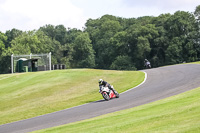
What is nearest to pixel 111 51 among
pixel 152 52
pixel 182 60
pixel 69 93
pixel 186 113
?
pixel 152 52

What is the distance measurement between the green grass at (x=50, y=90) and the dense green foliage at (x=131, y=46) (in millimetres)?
46838

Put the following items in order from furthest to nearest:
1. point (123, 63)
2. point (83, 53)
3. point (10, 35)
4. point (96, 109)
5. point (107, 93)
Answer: point (10, 35), point (83, 53), point (123, 63), point (107, 93), point (96, 109)

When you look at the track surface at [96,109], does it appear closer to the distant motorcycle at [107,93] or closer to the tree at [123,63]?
the distant motorcycle at [107,93]

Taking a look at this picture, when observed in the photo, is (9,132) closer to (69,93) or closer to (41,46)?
(69,93)

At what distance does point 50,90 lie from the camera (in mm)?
31156

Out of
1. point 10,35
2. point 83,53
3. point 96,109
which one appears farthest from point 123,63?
point 96,109

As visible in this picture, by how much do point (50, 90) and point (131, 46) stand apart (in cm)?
6373

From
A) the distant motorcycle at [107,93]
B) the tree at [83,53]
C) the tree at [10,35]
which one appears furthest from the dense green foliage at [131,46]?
the distant motorcycle at [107,93]

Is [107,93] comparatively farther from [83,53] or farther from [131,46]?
[83,53]

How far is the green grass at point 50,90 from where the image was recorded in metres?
24.1

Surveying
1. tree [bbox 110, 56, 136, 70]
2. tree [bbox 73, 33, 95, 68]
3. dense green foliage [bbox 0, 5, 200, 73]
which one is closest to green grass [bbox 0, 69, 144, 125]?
dense green foliage [bbox 0, 5, 200, 73]

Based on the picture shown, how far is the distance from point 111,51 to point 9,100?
72.0 metres

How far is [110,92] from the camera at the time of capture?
23859 mm

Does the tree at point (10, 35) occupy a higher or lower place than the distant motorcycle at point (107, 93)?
higher
